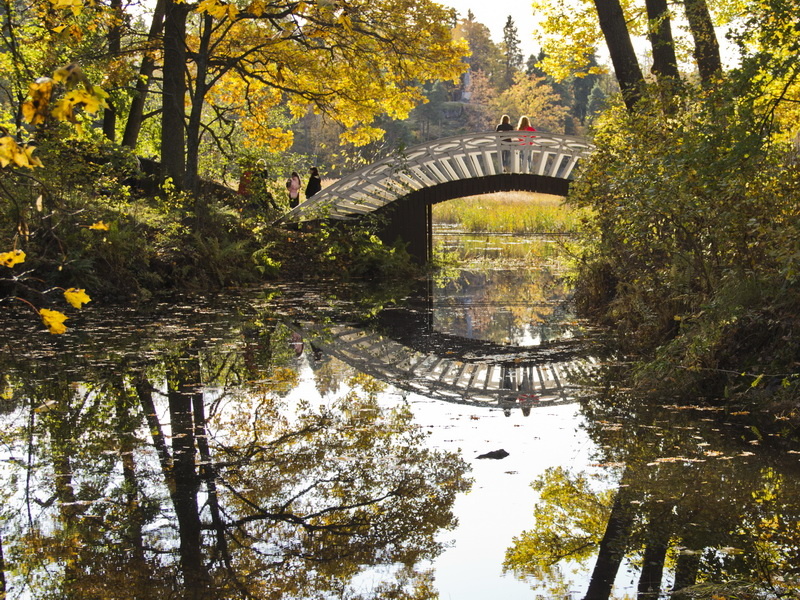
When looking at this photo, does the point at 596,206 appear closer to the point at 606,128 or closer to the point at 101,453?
the point at 606,128

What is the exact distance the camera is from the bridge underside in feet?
67.2

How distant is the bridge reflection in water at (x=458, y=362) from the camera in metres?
7.68

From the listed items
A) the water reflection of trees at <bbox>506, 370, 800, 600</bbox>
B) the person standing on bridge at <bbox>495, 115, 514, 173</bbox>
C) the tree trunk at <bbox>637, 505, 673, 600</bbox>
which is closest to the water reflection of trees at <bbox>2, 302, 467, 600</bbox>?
the water reflection of trees at <bbox>506, 370, 800, 600</bbox>

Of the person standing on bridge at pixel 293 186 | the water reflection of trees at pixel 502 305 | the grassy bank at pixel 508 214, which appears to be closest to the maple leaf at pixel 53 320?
the water reflection of trees at pixel 502 305

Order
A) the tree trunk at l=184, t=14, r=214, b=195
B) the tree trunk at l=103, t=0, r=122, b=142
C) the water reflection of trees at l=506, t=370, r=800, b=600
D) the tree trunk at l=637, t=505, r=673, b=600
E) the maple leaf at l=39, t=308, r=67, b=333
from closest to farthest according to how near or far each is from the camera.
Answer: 1. the maple leaf at l=39, t=308, r=67, b=333
2. the tree trunk at l=637, t=505, r=673, b=600
3. the water reflection of trees at l=506, t=370, r=800, b=600
4. the tree trunk at l=103, t=0, r=122, b=142
5. the tree trunk at l=184, t=14, r=214, b=195

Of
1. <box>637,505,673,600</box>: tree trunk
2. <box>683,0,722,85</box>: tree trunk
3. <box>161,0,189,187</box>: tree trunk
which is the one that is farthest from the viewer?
<box>161,0,189,187</box>: tree trunk

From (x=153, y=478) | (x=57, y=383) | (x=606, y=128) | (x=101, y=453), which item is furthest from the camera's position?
(x=606, y=128)

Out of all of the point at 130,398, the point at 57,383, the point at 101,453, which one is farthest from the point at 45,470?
the point at 57,383

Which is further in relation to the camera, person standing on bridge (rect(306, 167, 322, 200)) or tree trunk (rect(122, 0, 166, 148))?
person standing on bridge (rect(306, 167, 322, 200))

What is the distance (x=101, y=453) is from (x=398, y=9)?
49.1ft

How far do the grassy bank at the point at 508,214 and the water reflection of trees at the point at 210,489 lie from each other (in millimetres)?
22729

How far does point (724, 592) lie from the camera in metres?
3.57

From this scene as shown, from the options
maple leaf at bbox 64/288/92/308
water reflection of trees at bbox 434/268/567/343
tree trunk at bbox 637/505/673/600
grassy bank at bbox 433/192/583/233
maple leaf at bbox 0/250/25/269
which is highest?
maple leaf at bbox 0/250/25/269

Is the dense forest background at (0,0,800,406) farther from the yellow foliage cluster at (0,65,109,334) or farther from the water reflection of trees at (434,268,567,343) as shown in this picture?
the water reflection of trees at (434,268,567,343)
